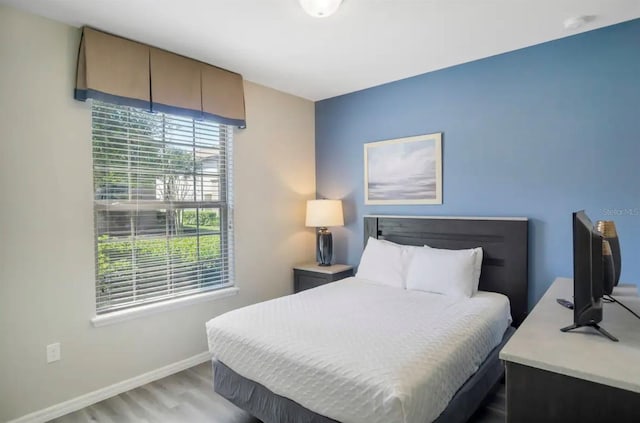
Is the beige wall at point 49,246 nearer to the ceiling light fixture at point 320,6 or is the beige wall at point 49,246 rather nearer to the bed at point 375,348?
the bed at point 375,348

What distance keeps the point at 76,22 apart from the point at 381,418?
2.93 m

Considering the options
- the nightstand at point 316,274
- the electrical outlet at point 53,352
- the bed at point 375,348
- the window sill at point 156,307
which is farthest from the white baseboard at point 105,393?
the nightstand at point 316,274

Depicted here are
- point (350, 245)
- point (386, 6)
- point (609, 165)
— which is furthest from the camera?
point (350, 245)

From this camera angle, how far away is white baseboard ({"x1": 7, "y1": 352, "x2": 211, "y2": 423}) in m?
2.21

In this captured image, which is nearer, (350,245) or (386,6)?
(386,6)

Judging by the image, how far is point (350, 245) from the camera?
3.93 metres

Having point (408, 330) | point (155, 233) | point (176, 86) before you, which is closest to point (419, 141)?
point (408, 330)

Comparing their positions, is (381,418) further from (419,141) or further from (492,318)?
(419,141)

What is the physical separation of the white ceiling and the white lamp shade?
133 centimetres

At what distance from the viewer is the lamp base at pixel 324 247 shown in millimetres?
3773

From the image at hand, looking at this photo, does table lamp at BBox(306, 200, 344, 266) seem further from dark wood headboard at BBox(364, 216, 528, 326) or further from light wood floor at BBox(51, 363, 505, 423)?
light wood floor at BBox(51, 363, 505, 423)

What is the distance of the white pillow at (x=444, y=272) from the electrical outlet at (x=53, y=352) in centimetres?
255

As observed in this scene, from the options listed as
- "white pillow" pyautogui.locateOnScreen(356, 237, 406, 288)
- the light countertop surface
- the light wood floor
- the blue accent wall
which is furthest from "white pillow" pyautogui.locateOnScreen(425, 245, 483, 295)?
the light countertop surface

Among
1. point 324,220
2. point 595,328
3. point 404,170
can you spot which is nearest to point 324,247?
point 324,220
